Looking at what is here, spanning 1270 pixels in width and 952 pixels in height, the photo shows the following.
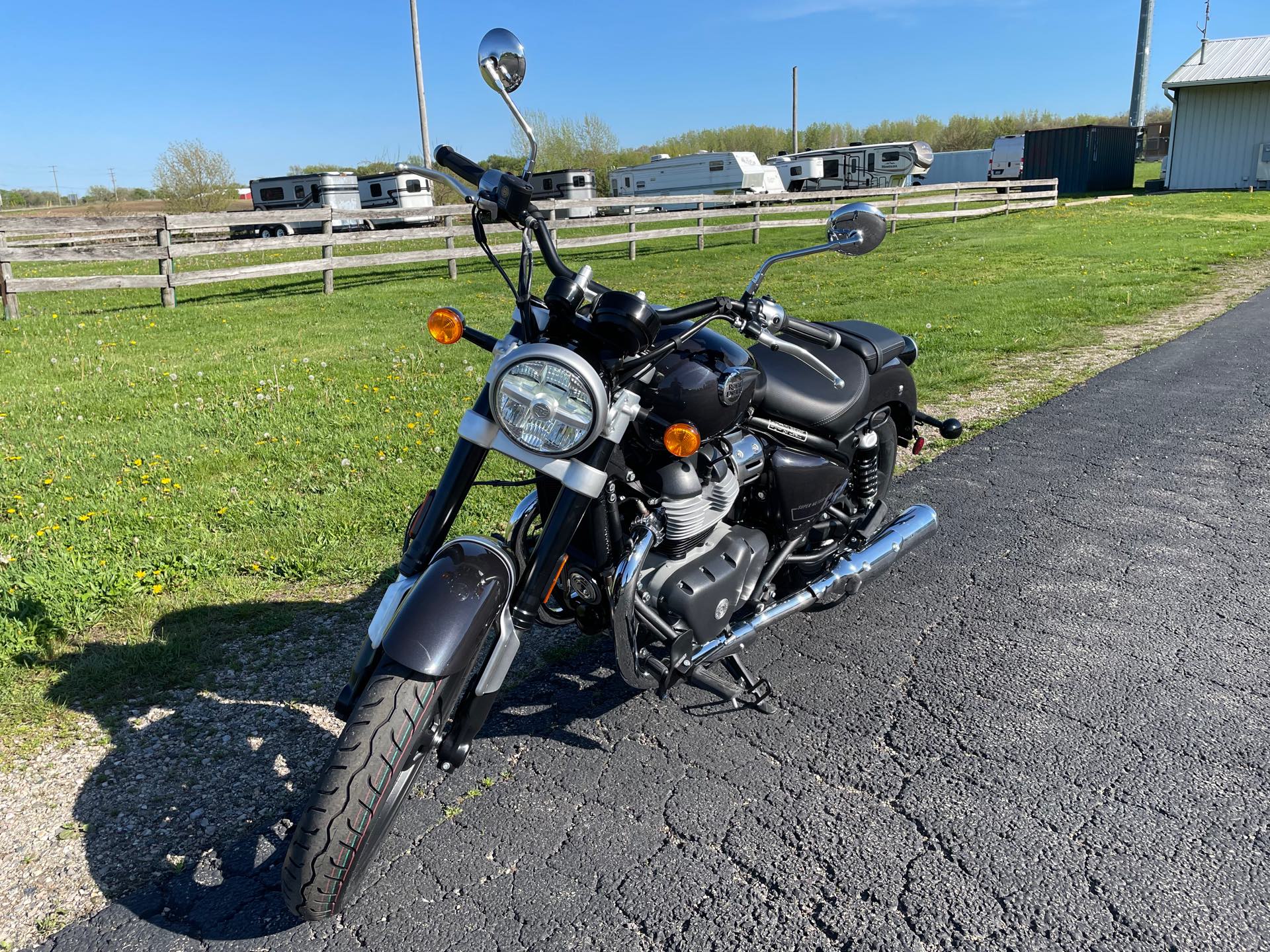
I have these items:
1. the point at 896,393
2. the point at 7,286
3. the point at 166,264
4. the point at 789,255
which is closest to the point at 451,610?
the point at 789,255

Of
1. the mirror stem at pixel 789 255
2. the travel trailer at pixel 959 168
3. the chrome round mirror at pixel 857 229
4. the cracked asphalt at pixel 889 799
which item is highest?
the travel trailer at pixel 959 168

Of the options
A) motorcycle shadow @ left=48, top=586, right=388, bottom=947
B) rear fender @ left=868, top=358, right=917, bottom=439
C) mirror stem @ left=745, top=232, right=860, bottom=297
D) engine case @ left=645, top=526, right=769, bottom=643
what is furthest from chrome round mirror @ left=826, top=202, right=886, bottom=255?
motorcycle shadow @ left=48, top=586, right=388, bottom=947

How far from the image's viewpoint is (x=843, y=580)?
3.40 m

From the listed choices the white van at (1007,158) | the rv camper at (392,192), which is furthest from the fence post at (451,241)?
the white van at (1007,158)

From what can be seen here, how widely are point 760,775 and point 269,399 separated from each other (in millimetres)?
5809

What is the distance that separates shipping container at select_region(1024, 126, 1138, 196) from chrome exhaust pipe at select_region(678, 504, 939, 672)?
38642 millimetres

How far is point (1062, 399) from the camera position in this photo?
22.9 feet

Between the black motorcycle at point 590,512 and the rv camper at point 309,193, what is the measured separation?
30.7 metres

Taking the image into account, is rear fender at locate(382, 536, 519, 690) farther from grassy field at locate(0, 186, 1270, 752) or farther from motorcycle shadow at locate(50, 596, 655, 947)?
grassy field at locate(0, 186, 1270, 752)

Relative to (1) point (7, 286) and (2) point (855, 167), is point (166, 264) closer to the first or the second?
(1) point (7, 286)

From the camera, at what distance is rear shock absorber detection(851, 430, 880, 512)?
148 inches

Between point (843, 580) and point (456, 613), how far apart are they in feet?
5.43

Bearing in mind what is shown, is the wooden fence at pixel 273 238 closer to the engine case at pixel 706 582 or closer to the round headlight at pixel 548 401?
the engine case at pixel 706 582

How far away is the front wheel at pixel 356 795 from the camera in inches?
85.0
